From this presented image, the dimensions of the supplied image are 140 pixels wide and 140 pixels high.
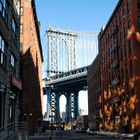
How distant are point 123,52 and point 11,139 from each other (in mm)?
68431

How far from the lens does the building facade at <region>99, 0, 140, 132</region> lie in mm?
78875

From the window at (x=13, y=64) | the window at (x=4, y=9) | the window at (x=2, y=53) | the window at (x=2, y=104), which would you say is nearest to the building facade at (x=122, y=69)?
the window at (x=13, y=64)

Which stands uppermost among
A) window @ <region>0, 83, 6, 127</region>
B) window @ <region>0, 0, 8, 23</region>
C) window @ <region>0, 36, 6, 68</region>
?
window @ <region>0, 0, 8, 23</region>

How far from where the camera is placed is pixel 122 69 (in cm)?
9144

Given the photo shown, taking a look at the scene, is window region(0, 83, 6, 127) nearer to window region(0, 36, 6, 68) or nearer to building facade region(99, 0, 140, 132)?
window region(0, 36, 6, 68)

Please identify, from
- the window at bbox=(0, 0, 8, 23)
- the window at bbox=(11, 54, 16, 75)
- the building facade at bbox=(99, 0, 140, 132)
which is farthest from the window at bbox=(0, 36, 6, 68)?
the building facade at bbox=(99, 0, 140, 132)

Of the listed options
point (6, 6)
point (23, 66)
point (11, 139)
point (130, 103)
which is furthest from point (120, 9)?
point (11, 139)

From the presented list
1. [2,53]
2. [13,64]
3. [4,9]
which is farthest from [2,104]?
[13,64]

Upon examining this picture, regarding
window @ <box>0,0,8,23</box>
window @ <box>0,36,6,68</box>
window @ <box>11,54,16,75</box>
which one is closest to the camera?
window @ <box>0,0,8,23</box>

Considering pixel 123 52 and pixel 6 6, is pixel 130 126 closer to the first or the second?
pixel 123 52

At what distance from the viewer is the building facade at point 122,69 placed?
78.9 metres

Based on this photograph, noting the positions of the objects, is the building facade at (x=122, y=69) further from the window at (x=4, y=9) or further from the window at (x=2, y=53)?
the window at (x=4, y=9)

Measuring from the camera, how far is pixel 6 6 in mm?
33750

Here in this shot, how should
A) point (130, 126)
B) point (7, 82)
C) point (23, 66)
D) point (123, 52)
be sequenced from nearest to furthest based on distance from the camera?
point (7, 82)
point (23, 66)
point (130, 126)
point (123, 52)
